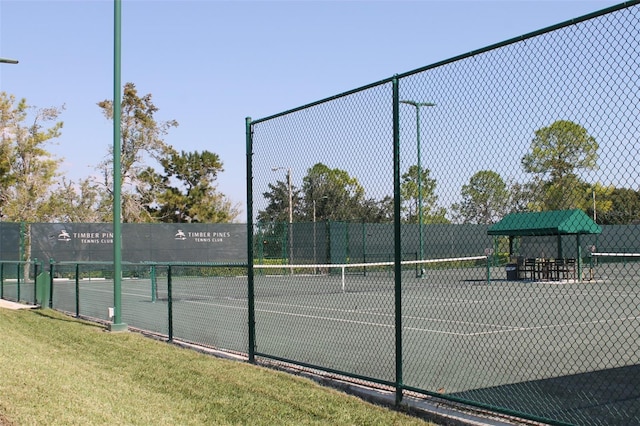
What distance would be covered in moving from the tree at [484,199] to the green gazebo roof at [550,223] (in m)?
0.13

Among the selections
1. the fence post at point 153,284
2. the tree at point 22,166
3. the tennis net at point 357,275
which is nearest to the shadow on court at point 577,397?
the tennis net at point 357,275

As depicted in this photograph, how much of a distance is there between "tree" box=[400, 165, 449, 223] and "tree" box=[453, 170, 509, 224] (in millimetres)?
258

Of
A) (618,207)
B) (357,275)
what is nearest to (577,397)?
(618,207)

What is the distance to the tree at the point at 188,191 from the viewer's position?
160 feet

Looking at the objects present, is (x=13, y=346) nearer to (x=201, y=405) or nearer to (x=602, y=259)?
(x=201, y=405)

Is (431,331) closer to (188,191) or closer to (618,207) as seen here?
(618,207)

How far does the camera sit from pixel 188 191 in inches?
2028

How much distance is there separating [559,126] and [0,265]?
1928 cm

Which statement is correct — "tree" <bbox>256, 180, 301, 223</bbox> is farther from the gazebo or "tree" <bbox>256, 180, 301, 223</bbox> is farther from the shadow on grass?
the shadow on grass

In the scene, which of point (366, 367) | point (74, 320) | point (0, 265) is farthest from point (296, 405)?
point (0, 265)

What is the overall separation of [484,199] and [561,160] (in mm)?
939

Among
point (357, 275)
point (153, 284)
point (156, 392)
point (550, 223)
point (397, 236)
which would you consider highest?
point (550, 223)

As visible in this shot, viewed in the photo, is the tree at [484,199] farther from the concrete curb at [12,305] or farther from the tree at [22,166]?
the tree at [22,166]

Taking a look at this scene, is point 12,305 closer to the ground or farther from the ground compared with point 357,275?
closer to the ground
